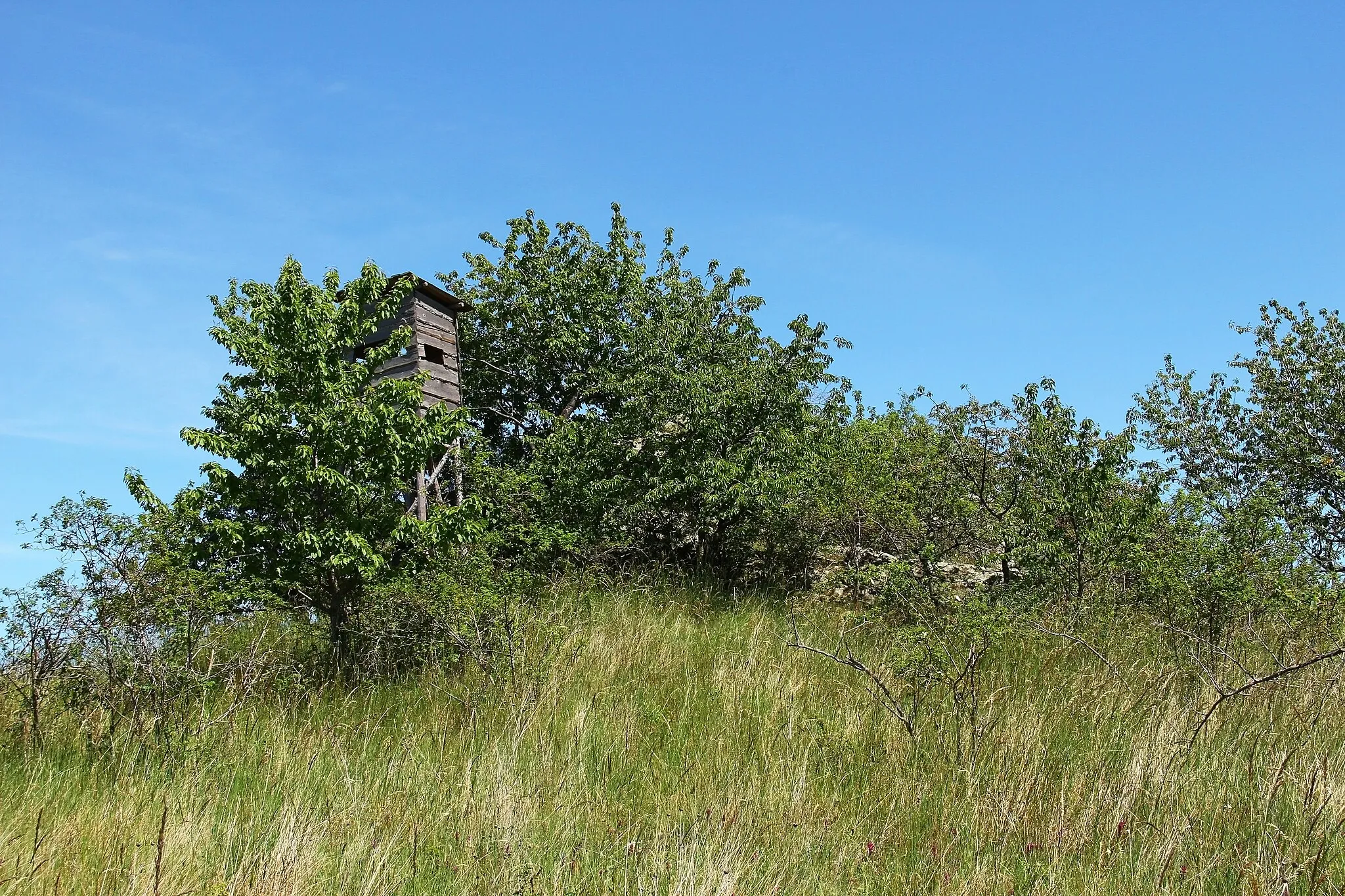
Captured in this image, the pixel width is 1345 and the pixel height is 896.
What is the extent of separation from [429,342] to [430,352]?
193 mm

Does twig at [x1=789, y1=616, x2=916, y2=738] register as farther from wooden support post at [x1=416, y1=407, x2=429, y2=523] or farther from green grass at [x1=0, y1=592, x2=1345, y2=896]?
wooden support post at [x1=416, y1=407, x2=429, y2=523]

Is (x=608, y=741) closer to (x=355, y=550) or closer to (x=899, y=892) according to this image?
(x=899, y=892)

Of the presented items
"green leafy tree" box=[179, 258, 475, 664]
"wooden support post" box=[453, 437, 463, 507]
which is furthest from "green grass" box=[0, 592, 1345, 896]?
"wooden support post" box=[453, 437, 463, 507]

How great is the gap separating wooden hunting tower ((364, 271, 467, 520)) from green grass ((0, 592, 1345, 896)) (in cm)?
595

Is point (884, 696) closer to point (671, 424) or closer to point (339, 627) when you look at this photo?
point (339, 627)

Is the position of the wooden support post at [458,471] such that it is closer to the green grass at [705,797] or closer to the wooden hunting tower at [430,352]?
the wooden hunting tower at [430,352]

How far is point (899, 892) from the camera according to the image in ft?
13.5

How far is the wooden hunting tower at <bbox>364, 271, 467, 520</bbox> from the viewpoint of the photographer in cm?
1280

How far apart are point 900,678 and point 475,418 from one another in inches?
542

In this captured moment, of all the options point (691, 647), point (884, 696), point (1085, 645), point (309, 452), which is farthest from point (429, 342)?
point (1085, 645)

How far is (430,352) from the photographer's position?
1320 centimetres

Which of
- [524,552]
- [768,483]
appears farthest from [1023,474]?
[524,552]

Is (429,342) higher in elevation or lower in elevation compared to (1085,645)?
higher

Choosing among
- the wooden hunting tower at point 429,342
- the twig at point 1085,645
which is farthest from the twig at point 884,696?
the wooden hunting tower at point 429,342
